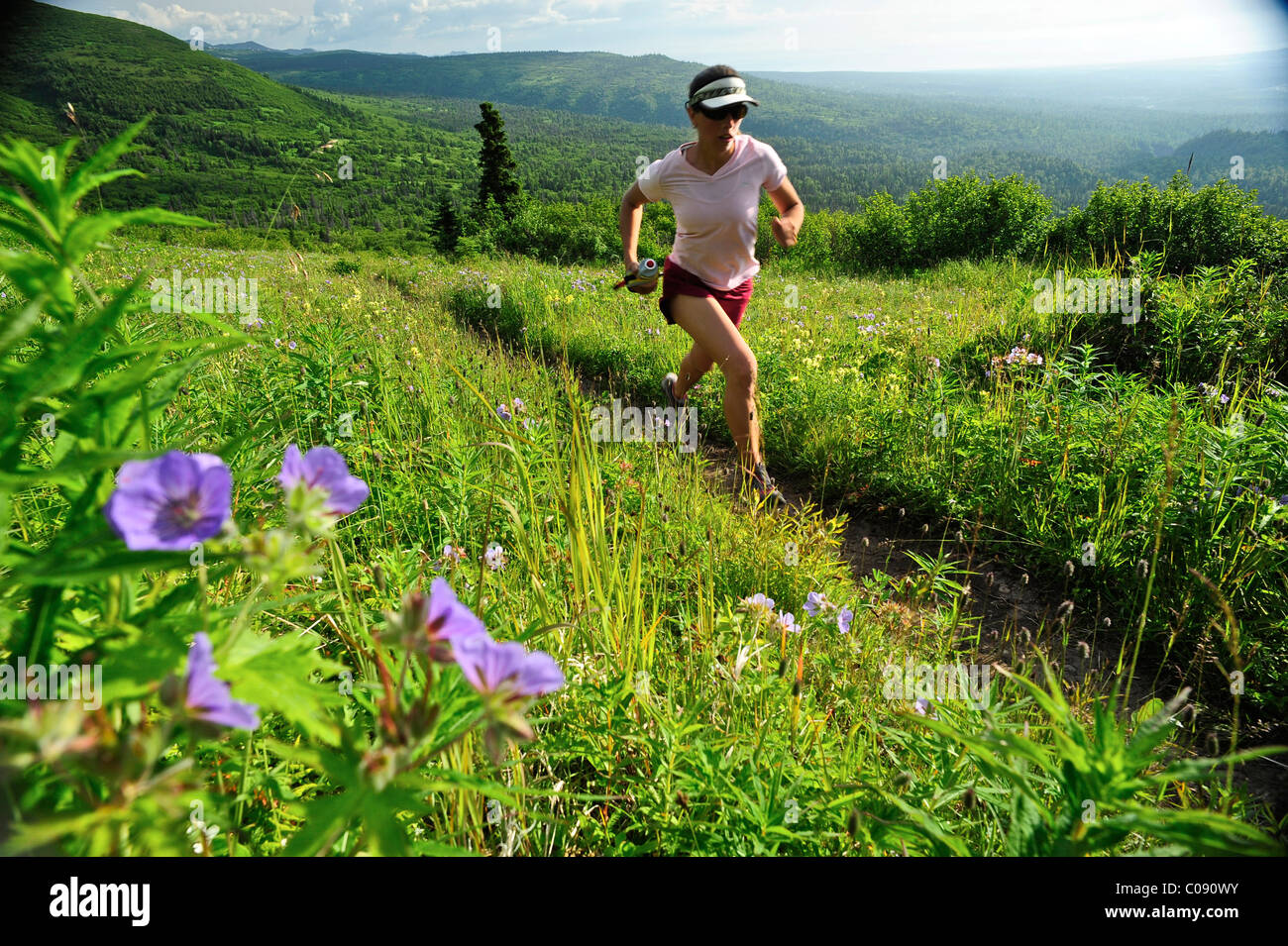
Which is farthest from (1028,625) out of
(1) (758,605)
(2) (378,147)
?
(2) (378,147)

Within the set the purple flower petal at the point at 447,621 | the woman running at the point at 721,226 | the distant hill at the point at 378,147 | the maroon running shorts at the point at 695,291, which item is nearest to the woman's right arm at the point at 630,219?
the woman running at the point at 721,226

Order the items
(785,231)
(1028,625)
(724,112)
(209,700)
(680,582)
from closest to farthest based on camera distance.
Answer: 1. (209,700)
2. (680,582)
3. (1028,625)
4. (724,112)
5. (785,231)

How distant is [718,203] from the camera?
385cm

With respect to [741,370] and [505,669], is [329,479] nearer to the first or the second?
[505,669]

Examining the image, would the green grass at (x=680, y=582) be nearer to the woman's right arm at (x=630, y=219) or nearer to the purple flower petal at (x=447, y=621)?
the purple flower petal at (x=447, y=621)

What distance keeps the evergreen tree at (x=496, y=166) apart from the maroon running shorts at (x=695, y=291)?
3933cm

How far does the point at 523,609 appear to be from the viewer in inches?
72.3

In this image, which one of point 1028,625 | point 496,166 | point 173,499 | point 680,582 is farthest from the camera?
point 496,166

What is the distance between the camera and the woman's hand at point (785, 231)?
3932 millimetres

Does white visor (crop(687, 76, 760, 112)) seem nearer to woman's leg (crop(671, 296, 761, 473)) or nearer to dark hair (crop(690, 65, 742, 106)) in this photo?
dark hair (crop(690, 65, 742, 106))

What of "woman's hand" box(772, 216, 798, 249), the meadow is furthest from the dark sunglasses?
the meadow

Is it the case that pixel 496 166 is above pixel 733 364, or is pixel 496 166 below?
above

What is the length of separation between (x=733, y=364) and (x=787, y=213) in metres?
1.20
